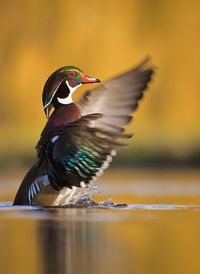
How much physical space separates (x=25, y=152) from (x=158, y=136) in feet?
6.97

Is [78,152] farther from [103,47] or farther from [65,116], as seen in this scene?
[103,47]

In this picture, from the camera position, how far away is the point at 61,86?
8.73 metres

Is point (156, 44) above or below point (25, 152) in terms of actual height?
above

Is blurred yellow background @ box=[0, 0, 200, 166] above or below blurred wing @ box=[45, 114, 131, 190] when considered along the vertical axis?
above

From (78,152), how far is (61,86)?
0.72 meters

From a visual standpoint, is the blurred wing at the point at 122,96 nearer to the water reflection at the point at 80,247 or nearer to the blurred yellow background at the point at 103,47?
the water reflection at the point at 80,247

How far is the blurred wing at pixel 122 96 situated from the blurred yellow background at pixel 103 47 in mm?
11611

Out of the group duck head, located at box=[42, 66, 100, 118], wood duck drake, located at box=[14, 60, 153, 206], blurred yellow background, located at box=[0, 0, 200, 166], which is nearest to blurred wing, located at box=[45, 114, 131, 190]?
wood duck drake, located at box=[14, 60, 153, 206]

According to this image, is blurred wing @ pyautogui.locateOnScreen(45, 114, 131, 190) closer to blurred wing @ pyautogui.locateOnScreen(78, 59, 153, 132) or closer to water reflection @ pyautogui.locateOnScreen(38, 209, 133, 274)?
blurred wing @ pyautogui.locateOnScreen(78, 59, 153, 132)

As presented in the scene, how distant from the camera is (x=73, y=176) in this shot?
8.23 meters

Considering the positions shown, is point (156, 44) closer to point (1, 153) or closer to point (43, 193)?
point (1, 153)

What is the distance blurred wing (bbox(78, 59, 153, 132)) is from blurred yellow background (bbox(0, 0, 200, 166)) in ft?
38.1

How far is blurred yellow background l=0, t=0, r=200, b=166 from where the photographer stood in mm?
21859

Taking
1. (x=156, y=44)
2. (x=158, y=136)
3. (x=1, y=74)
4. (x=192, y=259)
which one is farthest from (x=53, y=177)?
(x=156, y=44)
